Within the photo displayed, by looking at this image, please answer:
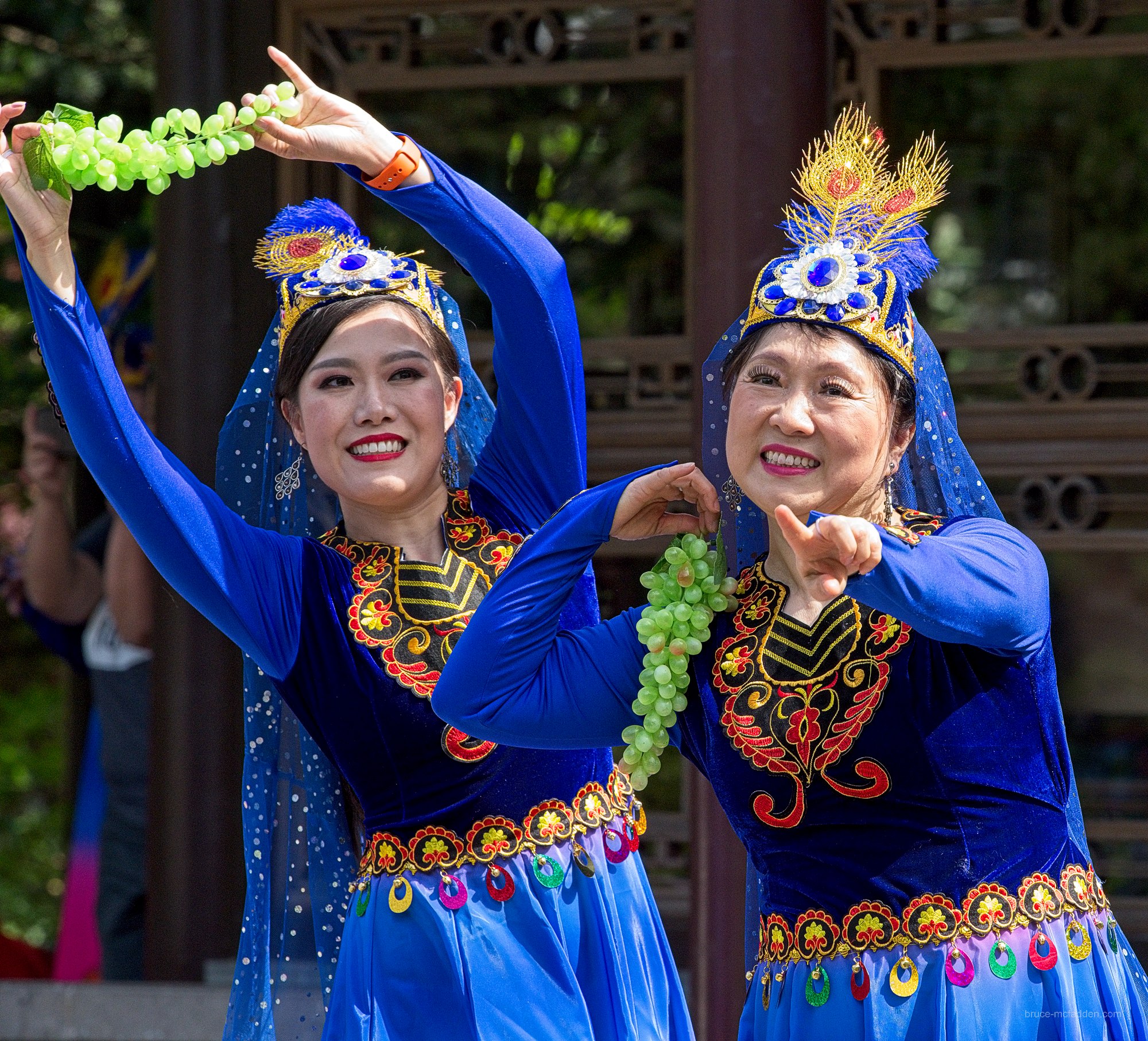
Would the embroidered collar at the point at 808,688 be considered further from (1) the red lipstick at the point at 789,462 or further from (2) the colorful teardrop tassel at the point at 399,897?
(2) the colorful teardrop tassel at the point at 399,897

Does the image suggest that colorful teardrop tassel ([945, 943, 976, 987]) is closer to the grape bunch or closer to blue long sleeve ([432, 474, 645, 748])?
blue long sleeve ([432, 474, 645, 748])

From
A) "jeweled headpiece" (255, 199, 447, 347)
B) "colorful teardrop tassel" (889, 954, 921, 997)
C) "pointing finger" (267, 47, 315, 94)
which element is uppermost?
"pointing finger" (267, 47, 315, 94)

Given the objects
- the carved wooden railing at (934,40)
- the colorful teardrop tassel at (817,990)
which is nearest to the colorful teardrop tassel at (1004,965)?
the colorful teardrop tassel at (817,990)

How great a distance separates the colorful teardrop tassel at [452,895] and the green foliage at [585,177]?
7.49ft

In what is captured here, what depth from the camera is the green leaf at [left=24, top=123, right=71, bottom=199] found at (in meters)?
2.10

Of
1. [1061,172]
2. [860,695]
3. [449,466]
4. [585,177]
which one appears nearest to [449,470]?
[449,466]

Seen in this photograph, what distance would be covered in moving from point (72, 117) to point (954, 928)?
1.41 m

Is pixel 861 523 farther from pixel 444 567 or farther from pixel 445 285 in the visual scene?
pixel 445 285

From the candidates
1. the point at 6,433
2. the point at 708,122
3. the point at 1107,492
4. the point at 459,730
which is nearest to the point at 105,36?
the point at 6,433

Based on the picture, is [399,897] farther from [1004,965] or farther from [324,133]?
[324,133]

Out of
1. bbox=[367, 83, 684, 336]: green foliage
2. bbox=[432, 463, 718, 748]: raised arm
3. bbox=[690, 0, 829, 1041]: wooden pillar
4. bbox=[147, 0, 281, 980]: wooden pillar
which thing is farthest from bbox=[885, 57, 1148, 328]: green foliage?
bbox=[432, 463, 718, 748]: raised arm

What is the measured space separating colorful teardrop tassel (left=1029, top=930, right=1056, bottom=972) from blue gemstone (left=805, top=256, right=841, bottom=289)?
763 millimetres

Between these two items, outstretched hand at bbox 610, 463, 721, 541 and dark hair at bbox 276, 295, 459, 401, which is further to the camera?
dark hair at bbox 276, 295, 459, 401

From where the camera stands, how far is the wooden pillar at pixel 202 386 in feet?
13.1
